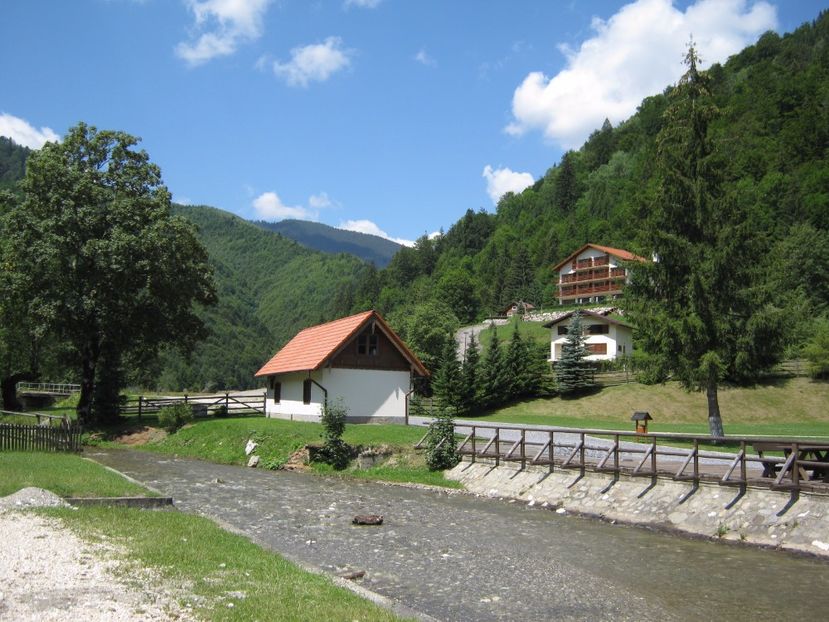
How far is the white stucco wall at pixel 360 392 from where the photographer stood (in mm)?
36469

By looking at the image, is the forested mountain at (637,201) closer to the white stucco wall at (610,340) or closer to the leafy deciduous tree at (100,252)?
the white stucco wall at (610,340)

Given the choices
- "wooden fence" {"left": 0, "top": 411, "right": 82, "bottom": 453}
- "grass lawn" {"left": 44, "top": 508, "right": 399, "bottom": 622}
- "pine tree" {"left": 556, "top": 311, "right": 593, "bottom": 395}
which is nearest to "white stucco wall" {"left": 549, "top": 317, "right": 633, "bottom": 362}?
"pine tree" {"left": 556, "top": 311, "right": 593, "bottom": 395}

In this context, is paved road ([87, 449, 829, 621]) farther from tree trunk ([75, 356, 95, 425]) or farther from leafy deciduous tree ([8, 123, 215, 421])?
tree trunk ([75, 356, 95, 425])

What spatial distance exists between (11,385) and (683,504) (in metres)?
50.1

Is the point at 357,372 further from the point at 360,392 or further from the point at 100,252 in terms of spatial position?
the point at 100,252

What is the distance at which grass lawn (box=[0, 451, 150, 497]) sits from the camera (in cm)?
1421

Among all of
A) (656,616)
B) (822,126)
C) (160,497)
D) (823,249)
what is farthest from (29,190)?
(822,126)

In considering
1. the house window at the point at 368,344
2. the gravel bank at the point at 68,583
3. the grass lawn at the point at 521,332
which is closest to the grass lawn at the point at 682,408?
the house window at the point at 368,344

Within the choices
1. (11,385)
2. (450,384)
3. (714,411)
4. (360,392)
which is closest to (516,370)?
(450,384)

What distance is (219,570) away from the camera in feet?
29.2

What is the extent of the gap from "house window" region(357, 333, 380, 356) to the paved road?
17.0 m

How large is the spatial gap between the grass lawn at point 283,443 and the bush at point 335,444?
40cm

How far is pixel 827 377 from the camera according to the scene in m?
48.7

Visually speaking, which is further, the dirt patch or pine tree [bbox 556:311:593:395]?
pine tree [bbox 556:311:593:395]
